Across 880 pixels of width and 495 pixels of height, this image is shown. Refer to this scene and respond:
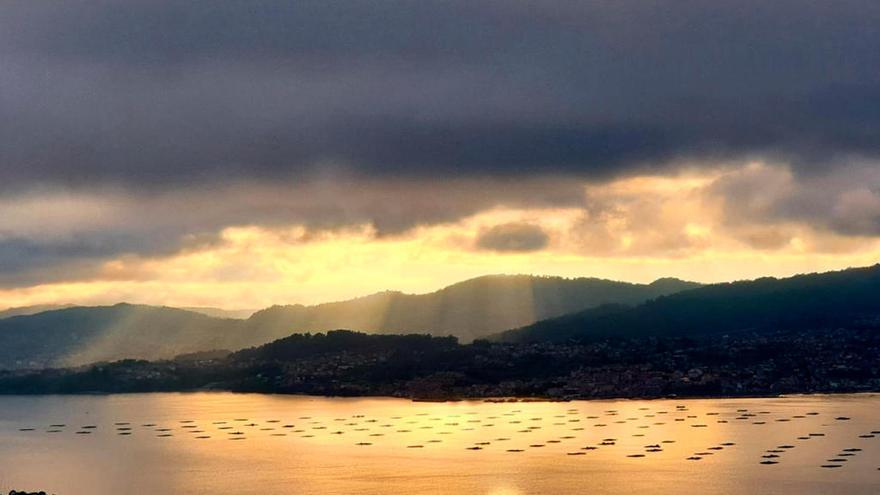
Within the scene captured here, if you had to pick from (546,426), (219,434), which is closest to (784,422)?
(546,426)

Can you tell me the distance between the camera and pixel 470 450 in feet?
354

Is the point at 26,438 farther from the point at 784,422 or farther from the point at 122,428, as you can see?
the point at 784,422

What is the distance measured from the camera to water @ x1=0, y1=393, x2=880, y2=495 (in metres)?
86.8

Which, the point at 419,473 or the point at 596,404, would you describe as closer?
the point at 419,473

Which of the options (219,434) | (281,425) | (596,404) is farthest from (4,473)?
(596,404)

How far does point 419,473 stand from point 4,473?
111 ft

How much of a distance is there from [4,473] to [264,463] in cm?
1987

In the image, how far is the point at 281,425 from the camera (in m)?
143

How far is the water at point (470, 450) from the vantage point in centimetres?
8681

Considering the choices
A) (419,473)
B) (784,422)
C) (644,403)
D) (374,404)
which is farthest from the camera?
(374,404)

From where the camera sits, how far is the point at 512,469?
307 feet

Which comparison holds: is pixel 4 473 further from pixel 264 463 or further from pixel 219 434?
pixel 219 434

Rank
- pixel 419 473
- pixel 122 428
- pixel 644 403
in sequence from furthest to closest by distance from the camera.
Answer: pixel 644 403 → pixel 122 428 → pixel 419 473

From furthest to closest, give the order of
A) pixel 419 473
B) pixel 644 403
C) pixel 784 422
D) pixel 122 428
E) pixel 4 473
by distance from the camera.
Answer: pixel 644 403 < pixel 122 428 < pixel 784 422 < pixel 4 473 < pixel 419 473
